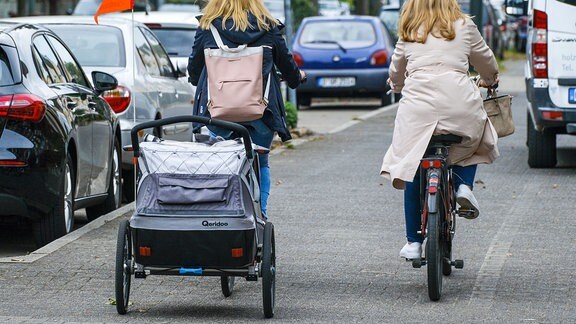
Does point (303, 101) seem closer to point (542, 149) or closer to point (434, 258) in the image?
point (542, 149)

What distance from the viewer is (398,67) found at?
7.38 meters

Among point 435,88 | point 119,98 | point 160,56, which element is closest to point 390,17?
point 160,56

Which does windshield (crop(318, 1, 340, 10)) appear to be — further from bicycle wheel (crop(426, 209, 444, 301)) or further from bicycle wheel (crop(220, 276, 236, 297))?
bicycle wheel (crop(426, 209, 444, 301))

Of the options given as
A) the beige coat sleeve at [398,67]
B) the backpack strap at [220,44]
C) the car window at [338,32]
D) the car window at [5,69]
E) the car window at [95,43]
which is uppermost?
the backpack strap at [220,44]

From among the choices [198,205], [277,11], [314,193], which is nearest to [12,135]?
[198,205]

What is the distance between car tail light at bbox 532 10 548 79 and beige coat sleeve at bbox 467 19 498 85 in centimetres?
541

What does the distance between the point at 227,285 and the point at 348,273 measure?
1022mm

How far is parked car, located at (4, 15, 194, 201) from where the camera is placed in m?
12.1

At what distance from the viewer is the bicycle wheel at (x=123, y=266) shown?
6.59m

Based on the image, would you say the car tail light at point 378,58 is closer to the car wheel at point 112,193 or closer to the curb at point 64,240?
the car wheel at point 112,193

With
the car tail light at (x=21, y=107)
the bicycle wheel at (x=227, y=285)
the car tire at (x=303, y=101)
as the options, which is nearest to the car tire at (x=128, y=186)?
the car tail light at (x=21, y=107)

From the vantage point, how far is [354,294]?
7320 millimetres

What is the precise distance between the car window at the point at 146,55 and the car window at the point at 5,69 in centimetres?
386

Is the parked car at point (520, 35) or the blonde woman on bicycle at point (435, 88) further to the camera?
the parked car at point (520, 35)
